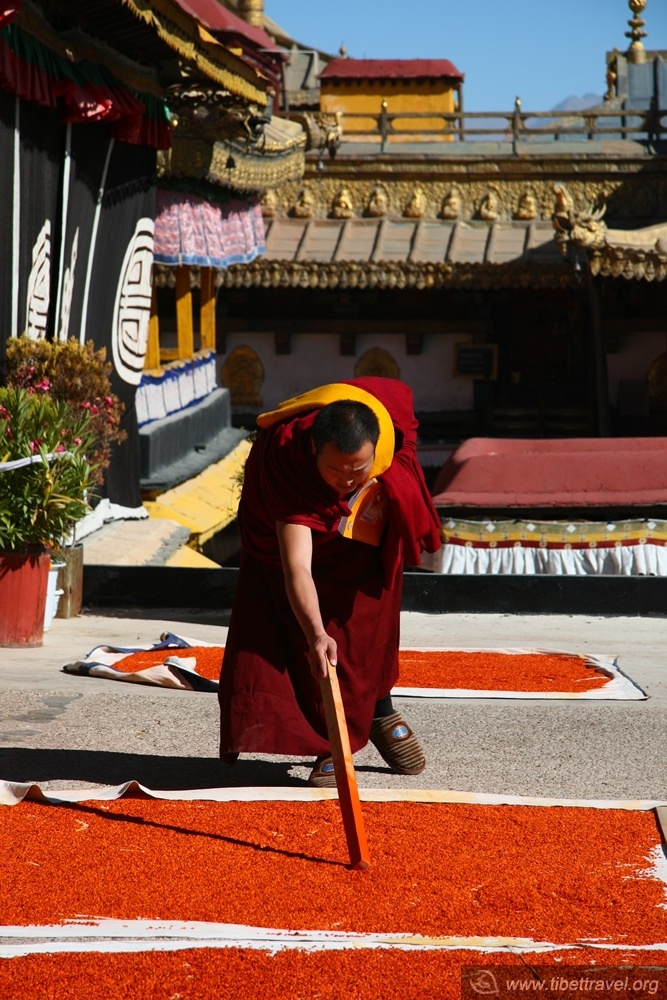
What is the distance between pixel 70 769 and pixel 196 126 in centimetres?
815

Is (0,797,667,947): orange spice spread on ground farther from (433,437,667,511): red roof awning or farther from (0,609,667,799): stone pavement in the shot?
(433,437,667,511): red roof awning

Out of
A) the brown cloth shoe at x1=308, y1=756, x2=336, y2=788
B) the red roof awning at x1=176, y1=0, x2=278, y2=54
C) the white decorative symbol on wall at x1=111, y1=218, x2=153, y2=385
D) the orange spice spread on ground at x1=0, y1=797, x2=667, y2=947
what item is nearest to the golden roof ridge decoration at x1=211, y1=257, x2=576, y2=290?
the red roof awning at x1=176, y1=0, x2=278, y2=54

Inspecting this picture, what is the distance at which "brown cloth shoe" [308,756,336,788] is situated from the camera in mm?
3928

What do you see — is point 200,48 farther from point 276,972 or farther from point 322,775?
point 276,972

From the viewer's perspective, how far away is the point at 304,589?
3.54 metres

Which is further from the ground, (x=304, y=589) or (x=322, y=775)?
(x=304, y=589)

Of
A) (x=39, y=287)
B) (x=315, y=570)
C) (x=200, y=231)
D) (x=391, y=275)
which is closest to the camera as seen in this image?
(x=315, y=570)

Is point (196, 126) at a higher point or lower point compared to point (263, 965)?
higher

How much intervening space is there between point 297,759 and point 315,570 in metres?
0.79

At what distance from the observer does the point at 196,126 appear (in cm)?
1130

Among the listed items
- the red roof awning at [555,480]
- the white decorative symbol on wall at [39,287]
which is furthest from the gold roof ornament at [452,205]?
the white decorative symbol on wall at [39,287]

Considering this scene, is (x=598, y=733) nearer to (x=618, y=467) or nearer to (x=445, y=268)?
(x=618, y=467)

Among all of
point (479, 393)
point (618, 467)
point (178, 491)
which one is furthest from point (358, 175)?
point (618, 467)

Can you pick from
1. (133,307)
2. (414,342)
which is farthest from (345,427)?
(414,342)
